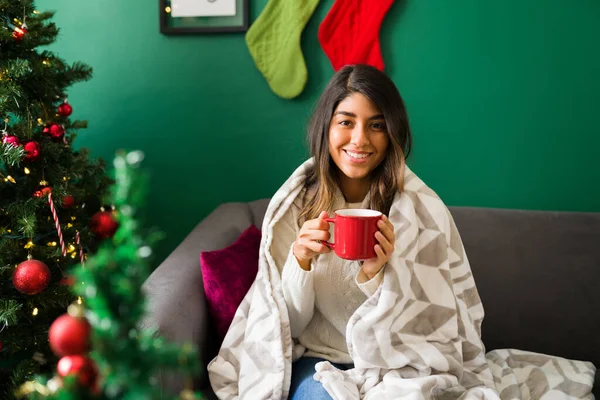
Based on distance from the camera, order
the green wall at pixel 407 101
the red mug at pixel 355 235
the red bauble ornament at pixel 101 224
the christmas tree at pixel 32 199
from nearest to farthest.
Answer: the red mug at pixel 355 235
the christmas tree at pixel 32 199
the red bauble ornament at pixel 101 224
the green wall at pixel 407 101

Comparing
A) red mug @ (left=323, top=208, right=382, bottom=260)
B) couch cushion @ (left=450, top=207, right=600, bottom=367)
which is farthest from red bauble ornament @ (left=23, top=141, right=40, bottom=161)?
couch cushion @ (left=450, top=207, right=600, bottom=367)

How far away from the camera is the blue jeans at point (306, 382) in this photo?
4.28 ft

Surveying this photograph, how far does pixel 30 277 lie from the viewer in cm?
141

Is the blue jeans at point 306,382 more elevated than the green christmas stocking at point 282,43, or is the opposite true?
the green christmas stocking at point 282,43

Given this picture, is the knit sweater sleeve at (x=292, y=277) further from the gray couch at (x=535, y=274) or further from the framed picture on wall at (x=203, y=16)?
the framed picture on wall at (x=203, y=16)

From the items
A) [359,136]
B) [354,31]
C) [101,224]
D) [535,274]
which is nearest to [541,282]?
[535,274]

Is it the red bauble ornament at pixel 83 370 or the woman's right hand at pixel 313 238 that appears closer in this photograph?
the red bauble ornament at pixel 83 370

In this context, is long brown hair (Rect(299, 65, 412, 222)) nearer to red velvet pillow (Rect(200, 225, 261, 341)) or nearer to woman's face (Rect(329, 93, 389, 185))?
woman's face (Rect(329, 93, 389, 185))

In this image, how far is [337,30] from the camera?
211 cm

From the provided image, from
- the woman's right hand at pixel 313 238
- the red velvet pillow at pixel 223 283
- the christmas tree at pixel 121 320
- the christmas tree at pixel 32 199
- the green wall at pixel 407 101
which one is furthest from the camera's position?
the green wall at pixel 407 101

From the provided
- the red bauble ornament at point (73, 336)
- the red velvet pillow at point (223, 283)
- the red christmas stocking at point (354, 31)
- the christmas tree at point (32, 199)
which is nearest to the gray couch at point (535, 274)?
the red velvet pillow at point (223, 283)

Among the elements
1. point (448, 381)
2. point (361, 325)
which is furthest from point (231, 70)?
point (448, 381)

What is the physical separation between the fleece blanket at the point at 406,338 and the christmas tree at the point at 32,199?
525mm

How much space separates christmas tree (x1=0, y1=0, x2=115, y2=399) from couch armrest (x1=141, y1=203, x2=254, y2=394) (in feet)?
0.89
